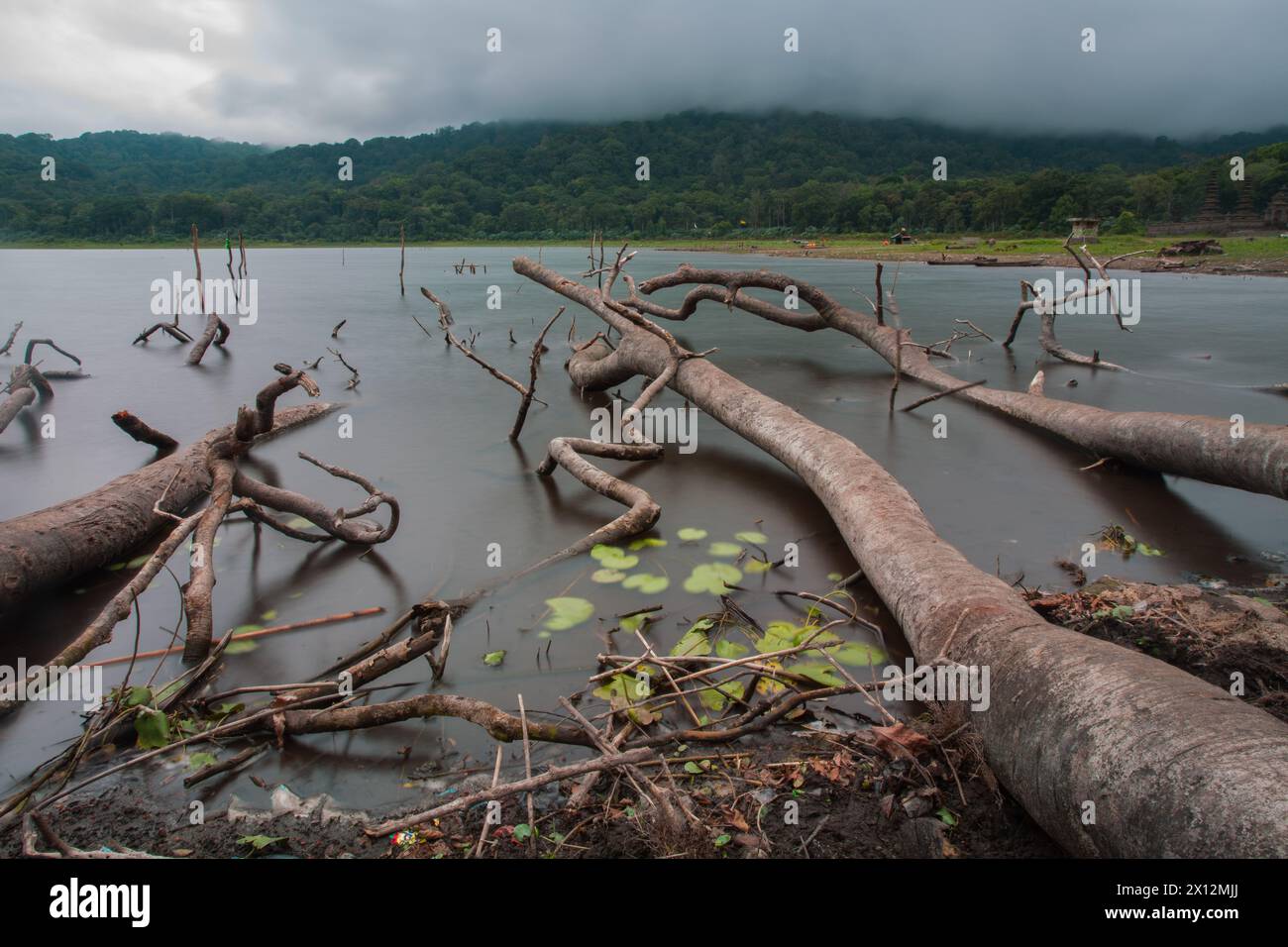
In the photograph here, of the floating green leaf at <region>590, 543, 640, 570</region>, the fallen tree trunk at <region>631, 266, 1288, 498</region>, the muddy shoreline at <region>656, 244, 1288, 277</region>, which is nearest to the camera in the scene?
the floating green leaf at <region>590, 543, 640, 570</region>

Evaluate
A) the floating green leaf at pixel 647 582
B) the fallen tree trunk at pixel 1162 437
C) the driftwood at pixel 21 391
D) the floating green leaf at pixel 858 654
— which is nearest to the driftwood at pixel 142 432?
the driftwood at pixel 21 391

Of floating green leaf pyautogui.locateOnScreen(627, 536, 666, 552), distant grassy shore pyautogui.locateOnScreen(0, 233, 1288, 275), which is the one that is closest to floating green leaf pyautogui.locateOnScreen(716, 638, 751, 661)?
floating green leaf pyautogui.locateOnScreen(627, 536, 666, 552)

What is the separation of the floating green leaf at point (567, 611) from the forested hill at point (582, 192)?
79516 mm

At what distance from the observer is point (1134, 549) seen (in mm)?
6621

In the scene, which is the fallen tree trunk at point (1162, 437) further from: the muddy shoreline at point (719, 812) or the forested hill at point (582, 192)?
the forested hill at point (582, 192)

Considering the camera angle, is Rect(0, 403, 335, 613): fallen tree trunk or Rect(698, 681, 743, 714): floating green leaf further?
Rect(0, 403, 335, 613): fallen tree trunk

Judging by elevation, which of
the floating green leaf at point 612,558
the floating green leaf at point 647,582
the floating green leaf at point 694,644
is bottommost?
the floating green leaf at point 694,644

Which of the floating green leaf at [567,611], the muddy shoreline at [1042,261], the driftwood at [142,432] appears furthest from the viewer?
the muddy shoreline at [1042,261]

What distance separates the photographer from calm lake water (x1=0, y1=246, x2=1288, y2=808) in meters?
4.84

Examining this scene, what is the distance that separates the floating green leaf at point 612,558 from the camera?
21.2ft

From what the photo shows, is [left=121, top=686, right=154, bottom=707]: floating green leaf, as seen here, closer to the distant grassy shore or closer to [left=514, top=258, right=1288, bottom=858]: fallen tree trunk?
[left=514, top=258, right=1288, bottom=858]: fallen tree trunk

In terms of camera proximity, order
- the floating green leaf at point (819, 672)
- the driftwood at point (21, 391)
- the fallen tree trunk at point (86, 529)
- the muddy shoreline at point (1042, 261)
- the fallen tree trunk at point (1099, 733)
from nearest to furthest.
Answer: the fallen tree trunk at point (1099, 733) < the floating green leaf at point (819, 672) < the fallen tree trunk at point (86, 529) < the driftwood at point (21, 391) < the muddy shoreline at point (1042, 261)

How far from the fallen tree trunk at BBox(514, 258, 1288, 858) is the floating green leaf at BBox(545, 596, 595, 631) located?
2.15m
